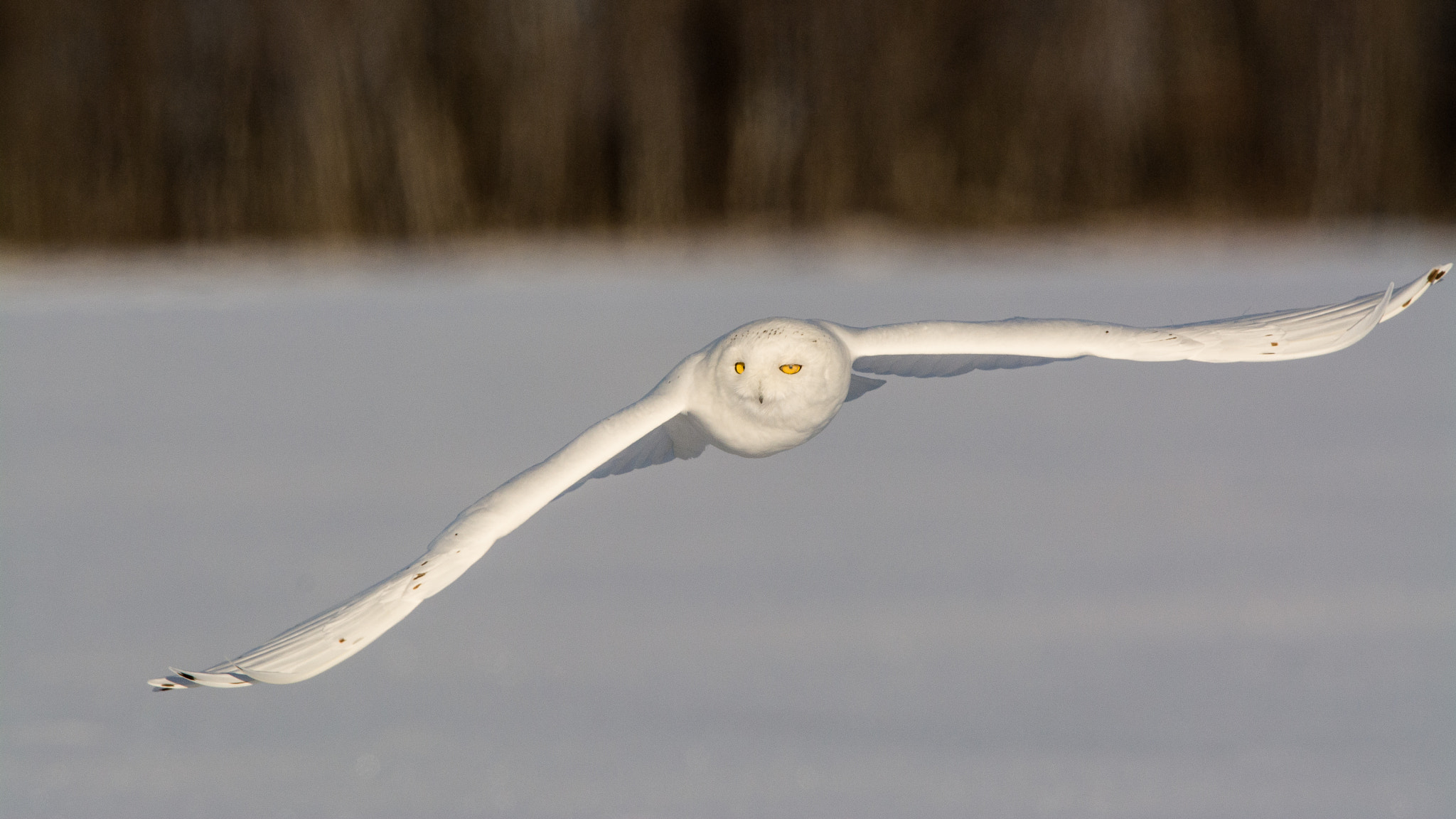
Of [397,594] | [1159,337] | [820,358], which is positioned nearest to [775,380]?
[820,358]

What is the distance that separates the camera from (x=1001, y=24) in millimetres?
8734

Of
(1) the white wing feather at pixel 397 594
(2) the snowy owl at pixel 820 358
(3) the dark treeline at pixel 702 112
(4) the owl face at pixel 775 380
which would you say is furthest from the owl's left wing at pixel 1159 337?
(3) the dark treeline at pixel 702 112

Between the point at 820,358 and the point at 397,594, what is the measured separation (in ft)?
4.45

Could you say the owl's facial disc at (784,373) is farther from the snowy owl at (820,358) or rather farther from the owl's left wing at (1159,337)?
the owl's left wing at (1159,337)

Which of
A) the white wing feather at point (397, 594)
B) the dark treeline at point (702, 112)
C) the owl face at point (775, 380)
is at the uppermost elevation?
the dark treeline at point (702, 112)

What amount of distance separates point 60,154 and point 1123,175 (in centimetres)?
659

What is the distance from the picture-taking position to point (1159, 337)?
4.05 metres

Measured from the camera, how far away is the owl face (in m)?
3.99

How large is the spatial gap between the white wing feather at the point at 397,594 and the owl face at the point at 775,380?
0.47m

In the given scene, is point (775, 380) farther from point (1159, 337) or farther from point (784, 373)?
point (1159, 337)

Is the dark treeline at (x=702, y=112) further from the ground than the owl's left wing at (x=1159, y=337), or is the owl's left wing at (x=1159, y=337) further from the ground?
the dark treeline at (x=702, y=112)

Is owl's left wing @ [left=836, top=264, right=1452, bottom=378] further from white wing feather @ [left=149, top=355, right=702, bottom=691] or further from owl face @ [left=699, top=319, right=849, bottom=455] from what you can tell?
white wing feather @ [left=149, top=355, right=702, bottom=691]

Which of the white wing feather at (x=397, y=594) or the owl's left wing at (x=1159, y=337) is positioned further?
the owl's left wing at (x=1159, y=337)

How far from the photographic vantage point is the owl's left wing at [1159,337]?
13.1 feet
